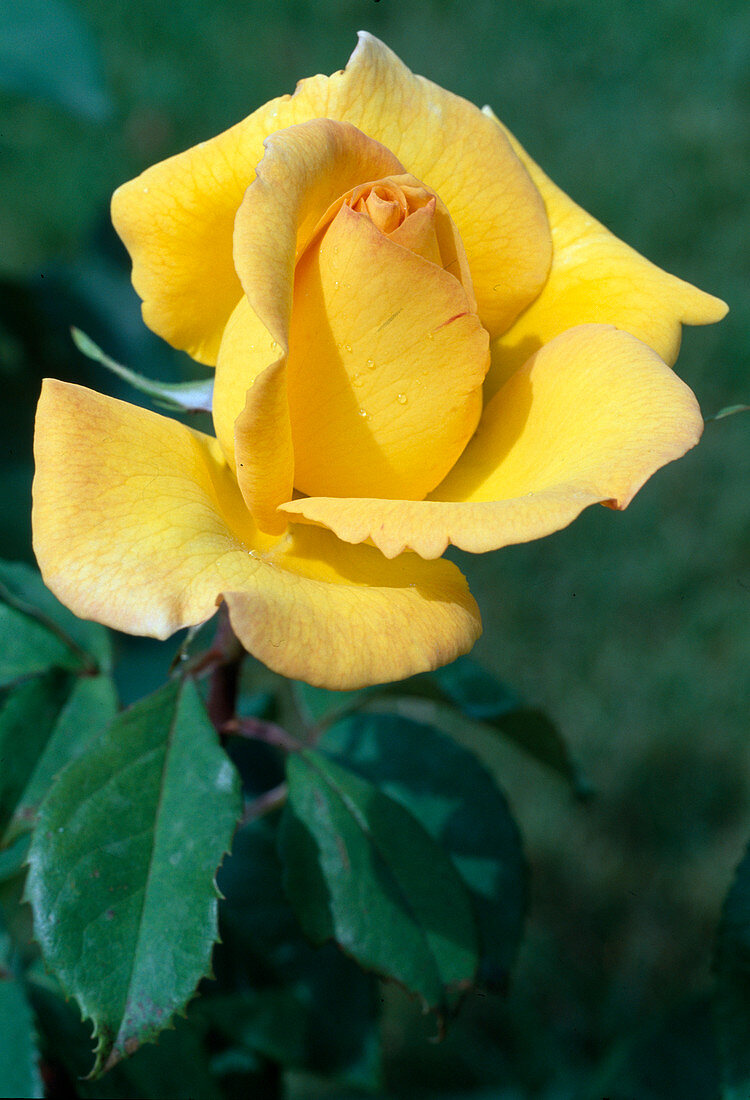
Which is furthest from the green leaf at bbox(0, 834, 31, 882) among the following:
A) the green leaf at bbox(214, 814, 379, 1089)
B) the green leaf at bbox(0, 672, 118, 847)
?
the green leaf at bbox(214, 814, 379, 1089)

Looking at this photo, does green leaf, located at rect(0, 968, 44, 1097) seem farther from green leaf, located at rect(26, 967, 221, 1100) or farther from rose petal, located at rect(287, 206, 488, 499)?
rose petal, located at rect(287, 206, 488, 499)

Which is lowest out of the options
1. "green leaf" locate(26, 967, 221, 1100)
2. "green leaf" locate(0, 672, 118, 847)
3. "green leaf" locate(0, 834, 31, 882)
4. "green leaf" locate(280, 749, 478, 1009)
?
"green leaf" locate(26, 967, 221, 1100)

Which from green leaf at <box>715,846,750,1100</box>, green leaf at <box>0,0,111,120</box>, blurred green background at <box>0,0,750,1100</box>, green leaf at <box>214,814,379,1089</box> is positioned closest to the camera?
green leaf at <box>715,846,750,1100</box>

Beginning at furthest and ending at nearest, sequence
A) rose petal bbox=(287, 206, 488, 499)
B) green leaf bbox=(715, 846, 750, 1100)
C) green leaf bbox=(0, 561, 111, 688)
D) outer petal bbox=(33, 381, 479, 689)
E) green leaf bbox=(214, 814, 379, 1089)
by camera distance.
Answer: green leaf bbox=(214, 814, 379, 1089), green leaf bbox=(0, 561, 111, 688), green leaf bbox=(715, 846, 750, 1100), rose petal bbox=(287, 206, 488, 499), outer petal bbox=(33, 381, 479, 689)

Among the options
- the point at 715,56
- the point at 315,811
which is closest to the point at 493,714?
the point at 315,811

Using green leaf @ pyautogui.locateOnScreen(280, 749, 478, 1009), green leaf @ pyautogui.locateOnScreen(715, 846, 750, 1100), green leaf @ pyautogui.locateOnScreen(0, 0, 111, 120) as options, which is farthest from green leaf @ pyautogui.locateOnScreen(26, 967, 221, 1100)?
green leaf @ pyautogui.locateOnScreen(0, 0, 111, 120)

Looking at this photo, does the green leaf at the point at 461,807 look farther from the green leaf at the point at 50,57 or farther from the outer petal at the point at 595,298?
the green leaf at the point at 50,57

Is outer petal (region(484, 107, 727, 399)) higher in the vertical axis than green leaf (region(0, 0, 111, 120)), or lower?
lower

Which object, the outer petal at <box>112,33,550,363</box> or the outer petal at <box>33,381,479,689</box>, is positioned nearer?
the outer petal at <box>33,381,479,689</box>
